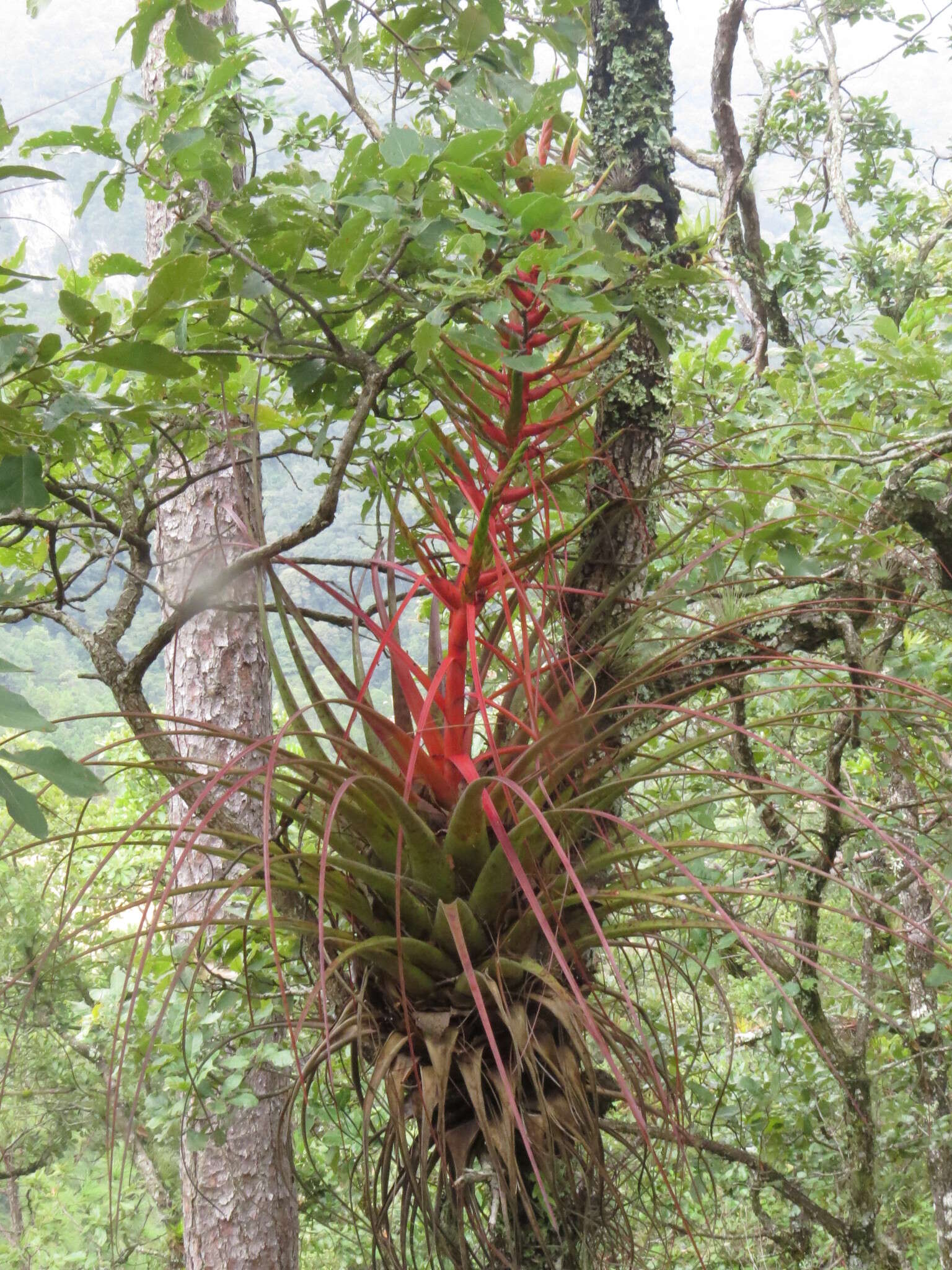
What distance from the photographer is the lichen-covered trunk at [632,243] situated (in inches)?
49.6

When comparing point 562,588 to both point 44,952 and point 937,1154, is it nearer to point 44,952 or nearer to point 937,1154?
point 44,952

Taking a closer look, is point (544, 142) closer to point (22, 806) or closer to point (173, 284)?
point (173, 284)

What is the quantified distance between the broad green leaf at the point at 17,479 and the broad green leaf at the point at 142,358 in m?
0.19

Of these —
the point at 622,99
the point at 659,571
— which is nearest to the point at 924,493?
the point at 659,571

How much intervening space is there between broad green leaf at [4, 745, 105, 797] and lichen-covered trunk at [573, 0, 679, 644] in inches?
29.0

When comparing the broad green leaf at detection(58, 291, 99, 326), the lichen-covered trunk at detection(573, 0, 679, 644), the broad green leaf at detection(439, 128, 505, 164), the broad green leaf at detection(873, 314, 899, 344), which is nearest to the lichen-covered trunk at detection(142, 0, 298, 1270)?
the lichen-covered trunk at detection(573, 0, 679, 644)

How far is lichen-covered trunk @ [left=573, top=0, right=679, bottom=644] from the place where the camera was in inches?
49.6

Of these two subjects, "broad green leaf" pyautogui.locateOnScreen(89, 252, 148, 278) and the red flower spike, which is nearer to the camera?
"broad green leaf" pyautogui.locateOnScreen(89, 252, 148, 278)

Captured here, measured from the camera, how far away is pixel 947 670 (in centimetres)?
227

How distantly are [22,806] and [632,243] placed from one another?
1016 mm

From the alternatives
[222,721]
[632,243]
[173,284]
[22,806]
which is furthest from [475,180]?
[222,721]

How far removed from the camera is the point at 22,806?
0.60 metres

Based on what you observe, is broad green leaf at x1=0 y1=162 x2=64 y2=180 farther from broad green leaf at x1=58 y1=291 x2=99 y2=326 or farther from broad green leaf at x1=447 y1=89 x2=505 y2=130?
broad green leaf at x1=447 y1=89 x2=505 y2=130

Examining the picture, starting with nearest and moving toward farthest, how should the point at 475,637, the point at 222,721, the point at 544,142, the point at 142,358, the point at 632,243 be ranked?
the point at 142,358
the point at 475,637
the point at 544,142
the point at 632,243
the point at 222,721
